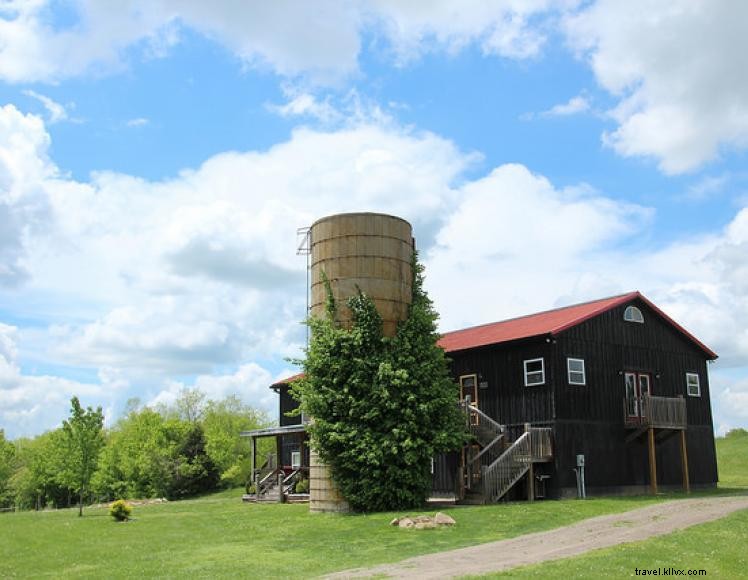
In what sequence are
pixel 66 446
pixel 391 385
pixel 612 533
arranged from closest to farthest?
pixel 612 533, pixel 391 385, pixel 66 446

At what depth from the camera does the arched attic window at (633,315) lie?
3198cm

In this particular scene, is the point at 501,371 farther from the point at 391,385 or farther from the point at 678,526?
the point at 678,526

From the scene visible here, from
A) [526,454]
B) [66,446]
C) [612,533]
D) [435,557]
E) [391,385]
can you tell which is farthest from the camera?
[66,446]

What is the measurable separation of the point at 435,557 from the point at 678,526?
21.5ft

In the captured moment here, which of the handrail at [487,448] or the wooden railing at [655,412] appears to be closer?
the handrail at [487,448]

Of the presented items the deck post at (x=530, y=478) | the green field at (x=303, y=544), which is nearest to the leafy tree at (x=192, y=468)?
the green field at (x=303, y=544)

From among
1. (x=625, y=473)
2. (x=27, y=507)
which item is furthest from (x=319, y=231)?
(x=27, y=507)

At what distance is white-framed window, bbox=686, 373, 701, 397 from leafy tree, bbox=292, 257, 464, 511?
1300 centimetres

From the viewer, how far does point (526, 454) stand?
2769cm

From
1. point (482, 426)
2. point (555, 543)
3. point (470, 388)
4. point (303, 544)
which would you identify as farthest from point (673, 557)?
point (470, 388)

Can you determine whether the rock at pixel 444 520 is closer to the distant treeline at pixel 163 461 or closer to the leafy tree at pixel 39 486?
the distant treeline at pixel 163 461

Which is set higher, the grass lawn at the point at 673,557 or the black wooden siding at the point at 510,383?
the black wooden siding at the point at 510,383

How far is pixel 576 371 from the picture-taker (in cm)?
2953

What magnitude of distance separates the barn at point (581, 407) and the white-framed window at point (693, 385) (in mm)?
53
